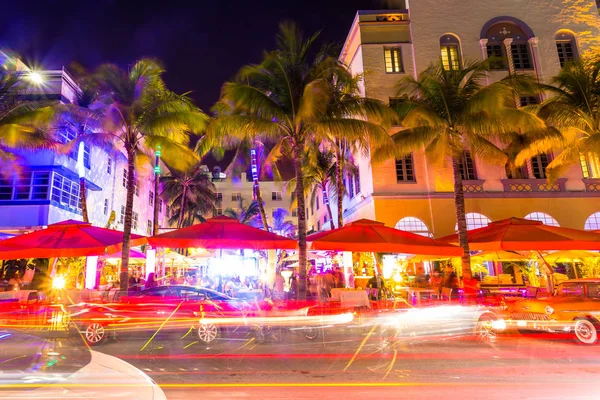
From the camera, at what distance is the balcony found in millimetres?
22469

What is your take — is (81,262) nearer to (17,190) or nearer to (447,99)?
(17,190)

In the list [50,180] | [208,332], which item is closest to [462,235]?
[208,332]

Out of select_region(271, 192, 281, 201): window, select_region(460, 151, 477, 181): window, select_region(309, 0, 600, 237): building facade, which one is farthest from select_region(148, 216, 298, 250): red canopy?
select_region(271, 192, 281, 201): window

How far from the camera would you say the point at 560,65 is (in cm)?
2444

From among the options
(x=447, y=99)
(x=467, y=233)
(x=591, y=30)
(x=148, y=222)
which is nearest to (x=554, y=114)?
(x=447, y=99)

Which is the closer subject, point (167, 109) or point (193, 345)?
point (193, 345)

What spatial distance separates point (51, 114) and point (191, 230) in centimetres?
935

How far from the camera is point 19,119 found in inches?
682

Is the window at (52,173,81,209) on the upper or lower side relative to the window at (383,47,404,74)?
lower

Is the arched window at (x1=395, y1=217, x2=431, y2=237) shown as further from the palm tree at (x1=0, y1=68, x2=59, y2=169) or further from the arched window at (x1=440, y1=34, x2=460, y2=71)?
the palm tree at (x1=0, y1=68, x2=59, y2=169)

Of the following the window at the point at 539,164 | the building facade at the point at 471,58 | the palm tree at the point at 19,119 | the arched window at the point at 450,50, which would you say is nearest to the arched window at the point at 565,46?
the building facade at the point at 471,58

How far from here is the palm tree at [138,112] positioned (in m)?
15.4

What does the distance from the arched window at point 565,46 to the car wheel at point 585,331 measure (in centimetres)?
2107

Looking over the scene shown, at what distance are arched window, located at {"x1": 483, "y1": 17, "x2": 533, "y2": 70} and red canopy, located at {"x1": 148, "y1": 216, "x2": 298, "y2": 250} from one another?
66.1 feet
